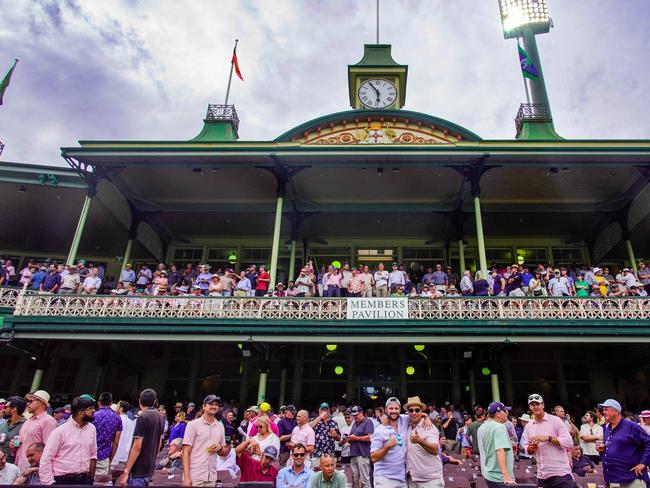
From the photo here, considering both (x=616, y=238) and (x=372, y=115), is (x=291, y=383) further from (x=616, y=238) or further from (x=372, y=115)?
(x=616, y=238)

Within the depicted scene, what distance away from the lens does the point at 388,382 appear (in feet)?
57.2

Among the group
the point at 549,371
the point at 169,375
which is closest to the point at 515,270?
the point at 549,371

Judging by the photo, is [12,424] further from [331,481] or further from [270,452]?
[331,481]

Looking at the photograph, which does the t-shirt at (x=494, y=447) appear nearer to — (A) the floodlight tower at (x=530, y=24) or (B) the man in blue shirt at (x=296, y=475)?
(B) the man in blue shirt at (x=296, y=475)

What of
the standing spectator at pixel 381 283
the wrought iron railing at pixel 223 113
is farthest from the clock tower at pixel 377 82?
the standing spectator at pixel 381 283

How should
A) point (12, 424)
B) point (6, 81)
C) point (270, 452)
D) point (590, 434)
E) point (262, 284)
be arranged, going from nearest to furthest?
point (270, 452) → point (12, 424) → point (590, 434) → point (262, 284) → point (6, 81)

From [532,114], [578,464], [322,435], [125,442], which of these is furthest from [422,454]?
[532,114]

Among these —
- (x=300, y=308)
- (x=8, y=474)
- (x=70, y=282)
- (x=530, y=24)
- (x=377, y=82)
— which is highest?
(x=530, y=24)

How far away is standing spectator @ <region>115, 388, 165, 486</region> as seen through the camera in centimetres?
549

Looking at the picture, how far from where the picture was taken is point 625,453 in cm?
555

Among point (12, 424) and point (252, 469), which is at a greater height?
point (12, 424)

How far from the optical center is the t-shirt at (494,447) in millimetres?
5707

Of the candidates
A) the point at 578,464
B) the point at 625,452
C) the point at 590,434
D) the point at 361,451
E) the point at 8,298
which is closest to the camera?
the point at 625,452

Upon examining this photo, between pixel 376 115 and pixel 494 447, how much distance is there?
567 inches
